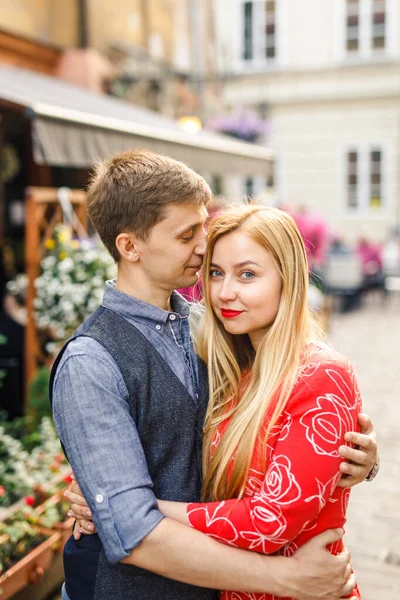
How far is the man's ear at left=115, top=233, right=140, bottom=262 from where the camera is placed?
170cm

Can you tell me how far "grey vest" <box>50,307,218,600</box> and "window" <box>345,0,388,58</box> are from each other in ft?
63.4

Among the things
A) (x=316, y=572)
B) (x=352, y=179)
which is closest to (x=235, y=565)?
(x=316, y=572)

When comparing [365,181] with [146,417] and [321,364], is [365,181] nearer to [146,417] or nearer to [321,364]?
[321,364]

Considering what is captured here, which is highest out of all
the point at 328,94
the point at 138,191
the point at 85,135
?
the point at 328,94

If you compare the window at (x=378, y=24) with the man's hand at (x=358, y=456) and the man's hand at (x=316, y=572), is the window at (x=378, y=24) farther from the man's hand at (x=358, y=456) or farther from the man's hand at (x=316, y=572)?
the man's hand at (x=316, y=572)

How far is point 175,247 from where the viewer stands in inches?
67.9

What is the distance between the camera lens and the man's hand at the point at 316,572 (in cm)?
158

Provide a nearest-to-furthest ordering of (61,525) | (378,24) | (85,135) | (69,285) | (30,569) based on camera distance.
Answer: (30,569) < (61,525) < (69,285) < (85,135) < (378,24)

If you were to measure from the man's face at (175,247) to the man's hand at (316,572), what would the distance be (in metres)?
0.70

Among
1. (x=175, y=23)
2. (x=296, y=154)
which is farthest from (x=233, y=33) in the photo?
(x=175, y=23)

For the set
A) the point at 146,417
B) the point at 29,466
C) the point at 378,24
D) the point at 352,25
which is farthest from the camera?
the point at 352,25

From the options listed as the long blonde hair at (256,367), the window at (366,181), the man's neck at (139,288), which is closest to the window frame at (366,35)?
the window at (366,181)

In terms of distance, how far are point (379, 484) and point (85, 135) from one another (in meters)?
3.18

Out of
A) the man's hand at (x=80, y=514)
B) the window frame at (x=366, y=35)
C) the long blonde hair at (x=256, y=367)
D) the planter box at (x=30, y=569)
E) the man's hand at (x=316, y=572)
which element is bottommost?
the planter box at (x=30, y=569)
